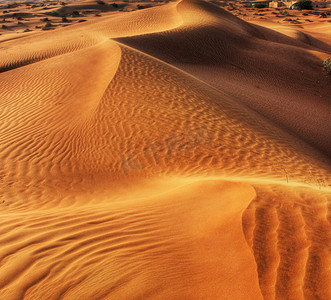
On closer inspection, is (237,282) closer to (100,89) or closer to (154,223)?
(154,223)

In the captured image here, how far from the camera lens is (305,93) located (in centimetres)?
1480

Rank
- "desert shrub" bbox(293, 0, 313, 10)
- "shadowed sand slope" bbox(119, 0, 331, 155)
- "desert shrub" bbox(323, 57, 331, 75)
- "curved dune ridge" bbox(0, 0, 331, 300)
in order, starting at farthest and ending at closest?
"desert shrub" bbox(293, 0, 313, 10) < "desert shrub" bbox(323, 57, 331, 75) < "shadowed sand slope" bbox(119, 0, 331, 155) < "curved dune ridge" bbox(0, 0, 331, 300)

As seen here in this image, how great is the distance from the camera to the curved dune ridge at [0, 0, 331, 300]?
8.08ft

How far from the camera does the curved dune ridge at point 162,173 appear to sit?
246 centimetres

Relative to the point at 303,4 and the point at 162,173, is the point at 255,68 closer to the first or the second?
the point at 162,173

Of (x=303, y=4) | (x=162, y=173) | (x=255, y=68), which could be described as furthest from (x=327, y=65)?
(x=303, y=4)

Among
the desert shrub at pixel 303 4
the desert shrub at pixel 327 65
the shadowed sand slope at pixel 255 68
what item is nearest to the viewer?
the shadowed sand slope at pixel 255 68

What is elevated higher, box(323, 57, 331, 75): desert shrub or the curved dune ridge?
the curved dune ridge

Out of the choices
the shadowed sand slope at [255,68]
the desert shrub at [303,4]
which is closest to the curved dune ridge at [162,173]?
the shadowed sand slope at [255,68]

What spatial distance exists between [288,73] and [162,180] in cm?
1344

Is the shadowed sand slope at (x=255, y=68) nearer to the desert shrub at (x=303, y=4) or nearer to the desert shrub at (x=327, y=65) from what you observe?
the desert shrub at (x=327, y=65)

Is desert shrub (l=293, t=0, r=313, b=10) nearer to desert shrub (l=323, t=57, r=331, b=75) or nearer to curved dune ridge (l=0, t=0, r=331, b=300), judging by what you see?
curved dune ridge (l=0, t=0, r=331, b=300)

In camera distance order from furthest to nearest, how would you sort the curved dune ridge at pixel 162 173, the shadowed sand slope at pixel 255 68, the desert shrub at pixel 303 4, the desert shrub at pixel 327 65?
the desert shrub at pixel 303 4 → the desert shrub at pixel 327 65 → the shadowed sand slope at pixel 255 68 → the curved dune ridge at pixel 162 173

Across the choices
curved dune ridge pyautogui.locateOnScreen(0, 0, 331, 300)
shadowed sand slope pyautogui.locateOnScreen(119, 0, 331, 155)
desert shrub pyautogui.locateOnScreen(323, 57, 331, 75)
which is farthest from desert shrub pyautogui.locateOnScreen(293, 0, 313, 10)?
desert shrub pyautogui.locateOnScreen(323, 57, 331, 75)
